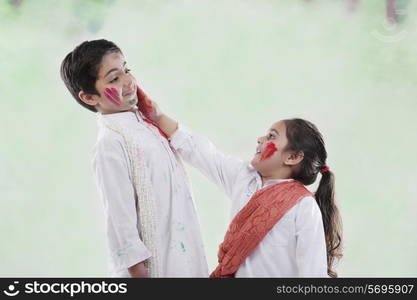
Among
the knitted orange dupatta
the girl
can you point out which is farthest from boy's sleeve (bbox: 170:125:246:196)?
the knitted orange dupatta

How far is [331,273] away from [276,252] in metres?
0.24

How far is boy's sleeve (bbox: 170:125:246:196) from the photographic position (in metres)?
1.86

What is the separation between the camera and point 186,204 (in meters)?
1.79

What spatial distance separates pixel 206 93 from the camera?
2572 mm

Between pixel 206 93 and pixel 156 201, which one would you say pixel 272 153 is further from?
pixel 206 93

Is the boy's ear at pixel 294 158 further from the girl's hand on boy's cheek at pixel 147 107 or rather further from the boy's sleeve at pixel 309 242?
the girl's hand on boy's cheek at pixel 147 107

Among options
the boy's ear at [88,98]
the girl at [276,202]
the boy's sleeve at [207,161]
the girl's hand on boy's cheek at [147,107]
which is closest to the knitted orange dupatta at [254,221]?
the girl at [276,202]

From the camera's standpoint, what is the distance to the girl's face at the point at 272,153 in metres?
1.80

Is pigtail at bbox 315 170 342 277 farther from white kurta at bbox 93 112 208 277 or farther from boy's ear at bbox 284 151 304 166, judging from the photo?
white kurta at bbox 93 112 208 277

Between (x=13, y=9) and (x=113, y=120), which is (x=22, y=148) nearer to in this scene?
(x=13, y=9)

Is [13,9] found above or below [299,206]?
above

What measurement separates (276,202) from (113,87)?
53cm

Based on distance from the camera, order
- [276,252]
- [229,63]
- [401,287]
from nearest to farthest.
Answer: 1. [276,252]
2. [401,287]
3. [229,63]

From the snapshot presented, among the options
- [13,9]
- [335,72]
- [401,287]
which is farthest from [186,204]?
[13,9]
